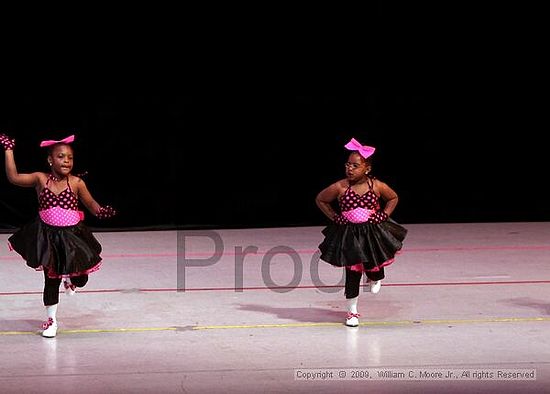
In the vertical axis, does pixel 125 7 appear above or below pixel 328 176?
above

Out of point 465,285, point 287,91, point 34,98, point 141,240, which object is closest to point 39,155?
point 34,98

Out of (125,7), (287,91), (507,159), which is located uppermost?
(125,7)

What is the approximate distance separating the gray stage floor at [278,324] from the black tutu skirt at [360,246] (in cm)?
36

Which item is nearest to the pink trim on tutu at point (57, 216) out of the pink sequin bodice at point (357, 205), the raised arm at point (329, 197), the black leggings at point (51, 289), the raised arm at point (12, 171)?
the raised arm at point (12, 171)

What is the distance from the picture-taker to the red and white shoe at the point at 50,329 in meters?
5.55

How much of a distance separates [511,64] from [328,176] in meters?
2.08

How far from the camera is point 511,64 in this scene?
10.2m

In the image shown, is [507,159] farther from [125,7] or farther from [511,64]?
[125,7]

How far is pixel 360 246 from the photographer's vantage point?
5762mm

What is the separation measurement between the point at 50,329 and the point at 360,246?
1.73m

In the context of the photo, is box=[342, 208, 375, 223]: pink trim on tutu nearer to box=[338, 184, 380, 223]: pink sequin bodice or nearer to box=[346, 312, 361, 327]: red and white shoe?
box=[338, 184, 380, 223]: pink sequin bodice

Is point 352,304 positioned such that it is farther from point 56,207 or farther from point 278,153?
point 278,153

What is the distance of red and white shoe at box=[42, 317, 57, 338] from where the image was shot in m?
5.55

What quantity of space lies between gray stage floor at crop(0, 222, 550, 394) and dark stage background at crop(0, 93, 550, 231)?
1281 mm
